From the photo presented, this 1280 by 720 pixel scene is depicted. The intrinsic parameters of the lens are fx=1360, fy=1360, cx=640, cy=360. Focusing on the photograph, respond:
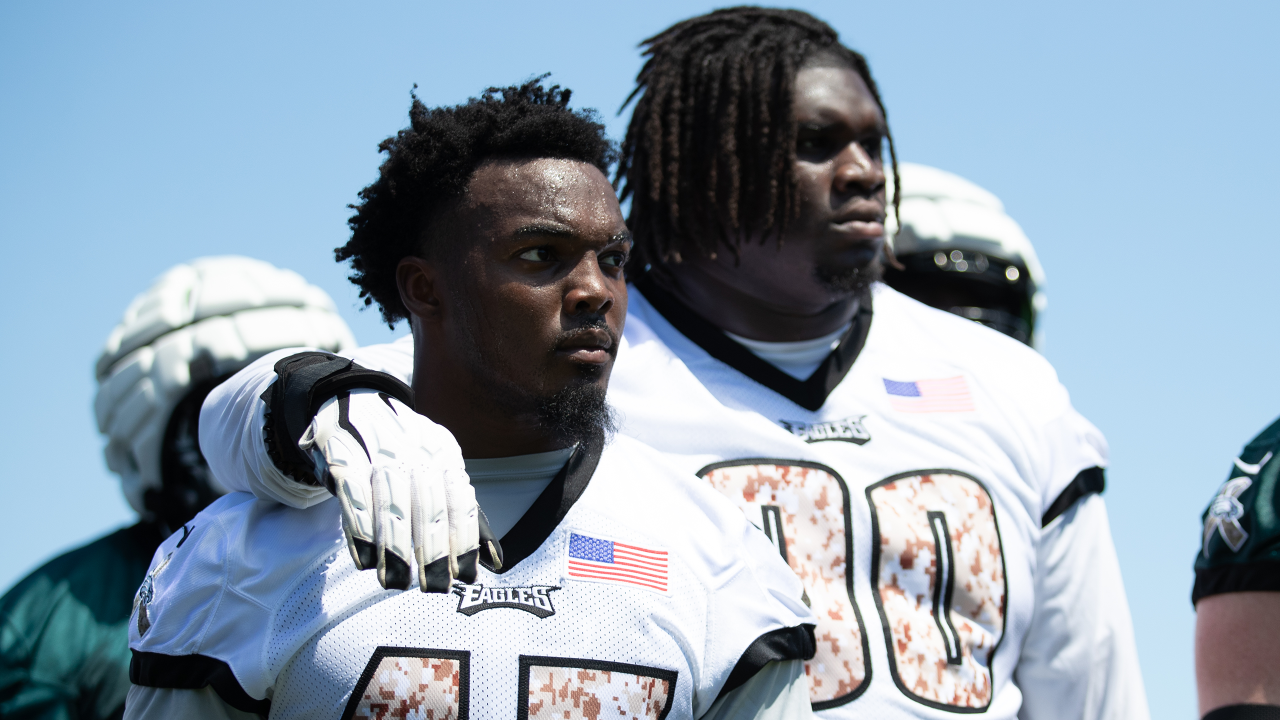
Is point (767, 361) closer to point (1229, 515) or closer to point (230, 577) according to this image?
point (1229, 515)

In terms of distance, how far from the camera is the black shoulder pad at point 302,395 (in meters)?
2.39

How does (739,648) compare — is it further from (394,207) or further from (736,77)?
(736,77)

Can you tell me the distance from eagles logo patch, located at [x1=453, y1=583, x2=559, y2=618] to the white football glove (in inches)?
10.6

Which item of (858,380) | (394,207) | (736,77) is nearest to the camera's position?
(394,207)

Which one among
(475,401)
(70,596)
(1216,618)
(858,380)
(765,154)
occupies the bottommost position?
(70,596)

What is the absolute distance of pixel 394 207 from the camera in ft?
9.89

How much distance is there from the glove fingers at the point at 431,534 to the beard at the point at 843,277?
5.98 feet

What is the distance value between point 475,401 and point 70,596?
2105 mm

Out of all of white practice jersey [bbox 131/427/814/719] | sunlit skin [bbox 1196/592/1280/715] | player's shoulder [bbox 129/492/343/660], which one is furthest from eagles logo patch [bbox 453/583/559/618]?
sunlit skin [bbox 1196/592/1280/715]

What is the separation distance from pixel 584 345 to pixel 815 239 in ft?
4.06

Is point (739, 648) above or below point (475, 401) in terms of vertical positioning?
below

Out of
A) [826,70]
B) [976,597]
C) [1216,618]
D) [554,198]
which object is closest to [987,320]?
[826,70]

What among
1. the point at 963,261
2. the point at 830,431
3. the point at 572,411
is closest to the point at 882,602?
the point at 830,431

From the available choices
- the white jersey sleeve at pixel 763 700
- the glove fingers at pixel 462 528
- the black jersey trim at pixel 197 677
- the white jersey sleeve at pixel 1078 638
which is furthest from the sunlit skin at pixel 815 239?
the black jersey trim at pixel 197 677
